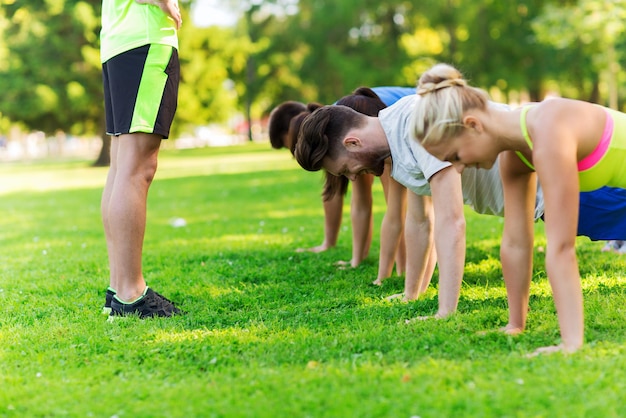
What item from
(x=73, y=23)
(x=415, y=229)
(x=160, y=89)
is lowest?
(x=415, y=229)

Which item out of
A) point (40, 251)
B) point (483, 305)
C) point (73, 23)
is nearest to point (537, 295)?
point (483, 305)

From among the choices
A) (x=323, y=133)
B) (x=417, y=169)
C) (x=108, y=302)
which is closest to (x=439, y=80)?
(x=417, y=169)

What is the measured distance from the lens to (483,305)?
4.05m

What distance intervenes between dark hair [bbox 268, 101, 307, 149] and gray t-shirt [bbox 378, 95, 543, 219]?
1.90 m

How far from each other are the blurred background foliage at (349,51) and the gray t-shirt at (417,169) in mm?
19122

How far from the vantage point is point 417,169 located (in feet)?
12.8

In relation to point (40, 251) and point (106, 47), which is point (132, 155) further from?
point (40, 251)

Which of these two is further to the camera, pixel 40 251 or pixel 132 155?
pixel 40 251

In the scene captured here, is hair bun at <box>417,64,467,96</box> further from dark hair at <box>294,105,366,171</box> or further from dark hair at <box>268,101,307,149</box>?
dark hair at <box>268,101,307,149</box>

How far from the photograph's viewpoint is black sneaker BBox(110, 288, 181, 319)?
4.23 metres

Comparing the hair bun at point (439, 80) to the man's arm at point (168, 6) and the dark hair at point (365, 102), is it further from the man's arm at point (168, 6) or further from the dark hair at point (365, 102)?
the man's arm at point (168, 6)

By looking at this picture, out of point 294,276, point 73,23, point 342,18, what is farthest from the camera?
point 342,18

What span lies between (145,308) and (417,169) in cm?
183

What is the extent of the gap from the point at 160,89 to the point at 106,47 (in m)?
0.45
